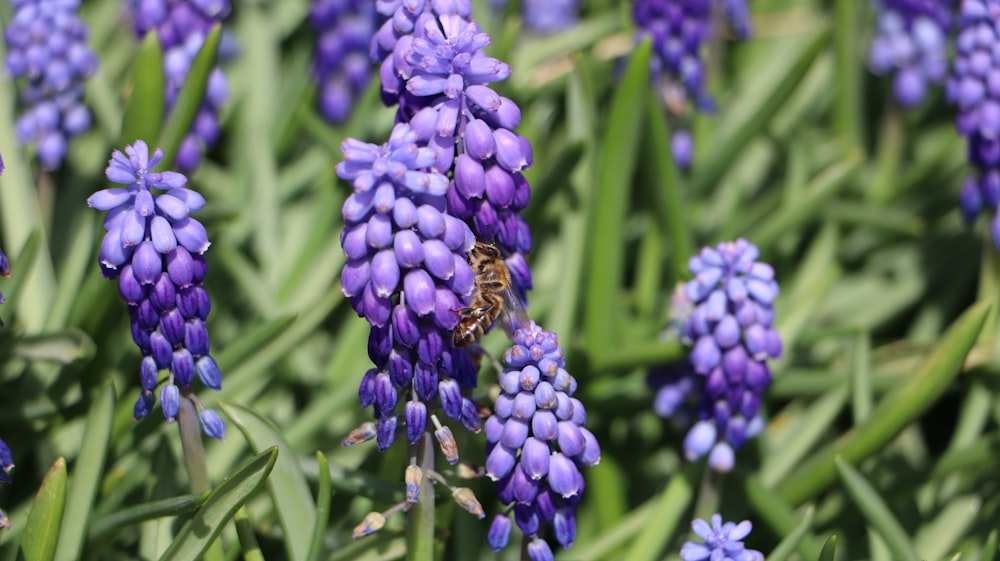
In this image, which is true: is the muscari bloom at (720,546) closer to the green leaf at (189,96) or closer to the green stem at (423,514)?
the green stem at (423,514)

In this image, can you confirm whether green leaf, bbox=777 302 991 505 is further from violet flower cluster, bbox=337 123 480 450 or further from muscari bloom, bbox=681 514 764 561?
violet flower cluster, bbox=337 123 480 450

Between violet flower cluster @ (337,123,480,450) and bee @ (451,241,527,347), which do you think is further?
bee @ (451,241,527,347)

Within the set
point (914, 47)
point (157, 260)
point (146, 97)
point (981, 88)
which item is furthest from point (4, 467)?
point (914, 47)

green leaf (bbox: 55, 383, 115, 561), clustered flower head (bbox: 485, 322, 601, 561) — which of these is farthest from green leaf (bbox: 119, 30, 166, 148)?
clustered flower head (bbox: 485, 322, 601, 561)

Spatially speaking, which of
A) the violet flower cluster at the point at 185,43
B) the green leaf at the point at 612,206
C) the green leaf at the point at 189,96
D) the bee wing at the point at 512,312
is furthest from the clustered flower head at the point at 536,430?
the violet flower cluster at the point at 185,43

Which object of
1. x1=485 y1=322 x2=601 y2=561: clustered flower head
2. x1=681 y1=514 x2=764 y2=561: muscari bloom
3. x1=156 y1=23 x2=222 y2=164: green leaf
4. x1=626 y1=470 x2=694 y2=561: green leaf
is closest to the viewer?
x1=485 y1=322 x2=601 y2=561: clustered flower head

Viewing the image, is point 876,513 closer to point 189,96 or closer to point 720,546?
point 720,546
